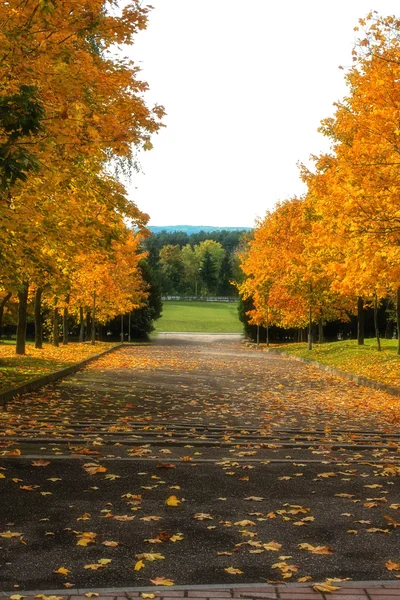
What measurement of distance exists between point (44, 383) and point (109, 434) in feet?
26.5

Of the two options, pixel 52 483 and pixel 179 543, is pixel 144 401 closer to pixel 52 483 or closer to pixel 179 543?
pixel 52 483

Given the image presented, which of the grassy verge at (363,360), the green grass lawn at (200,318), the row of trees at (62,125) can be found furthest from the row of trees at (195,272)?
the row of trees at (62,125)

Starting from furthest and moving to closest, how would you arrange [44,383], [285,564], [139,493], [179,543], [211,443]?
[44,383] → [211,443] → [139,493] → [179,543] → [285,564]

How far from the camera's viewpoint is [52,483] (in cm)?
656

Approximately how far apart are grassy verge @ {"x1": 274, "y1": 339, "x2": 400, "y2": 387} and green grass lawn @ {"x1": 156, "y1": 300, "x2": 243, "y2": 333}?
5650 centimetres

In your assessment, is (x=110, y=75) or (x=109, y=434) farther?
(x=110, y=75)

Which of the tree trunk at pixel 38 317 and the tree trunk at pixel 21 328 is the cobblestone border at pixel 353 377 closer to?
the tree trunk at pixel 21 328

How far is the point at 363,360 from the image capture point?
2706cm

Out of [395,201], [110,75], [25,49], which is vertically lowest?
[395,201]

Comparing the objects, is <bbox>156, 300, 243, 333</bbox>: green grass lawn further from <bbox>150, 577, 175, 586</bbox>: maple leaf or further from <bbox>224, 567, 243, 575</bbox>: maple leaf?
<bbox>150, 577, 175, 586</bbox>: maple leaf

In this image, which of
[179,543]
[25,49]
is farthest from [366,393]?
[179,543]

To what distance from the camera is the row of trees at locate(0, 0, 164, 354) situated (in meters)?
8.64

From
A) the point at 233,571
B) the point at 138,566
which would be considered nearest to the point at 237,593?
the point at 233,571

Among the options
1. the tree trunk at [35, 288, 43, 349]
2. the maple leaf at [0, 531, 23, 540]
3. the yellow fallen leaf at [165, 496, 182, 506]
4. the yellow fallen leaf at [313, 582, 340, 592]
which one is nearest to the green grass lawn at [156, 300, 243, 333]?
the tree trunk at [35, 288, 43, 349]
